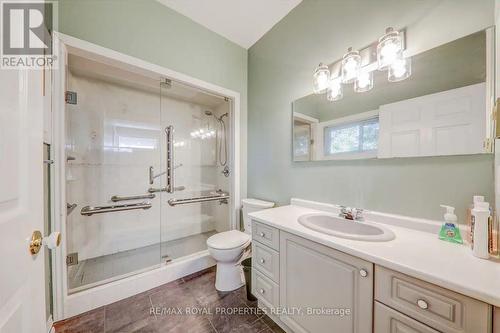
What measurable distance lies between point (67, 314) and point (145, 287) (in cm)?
51

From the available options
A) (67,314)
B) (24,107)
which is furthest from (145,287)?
(24,107)

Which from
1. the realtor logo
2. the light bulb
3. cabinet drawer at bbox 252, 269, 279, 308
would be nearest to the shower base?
cabinet drawer at bbox 252, 269, 279, 308

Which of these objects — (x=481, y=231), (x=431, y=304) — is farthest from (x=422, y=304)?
(x=481, y=231)

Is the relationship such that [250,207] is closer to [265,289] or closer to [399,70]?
[265,289]

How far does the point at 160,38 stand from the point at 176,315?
2399 millimetres

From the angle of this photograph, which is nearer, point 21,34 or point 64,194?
point 21,34

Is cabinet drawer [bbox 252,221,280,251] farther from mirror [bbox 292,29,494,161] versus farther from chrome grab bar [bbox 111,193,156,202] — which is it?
chrome grab bar [bbox 111,193,156,202]

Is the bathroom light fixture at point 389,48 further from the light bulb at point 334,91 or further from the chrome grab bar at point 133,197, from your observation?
the chrome grab bar at point 133,197

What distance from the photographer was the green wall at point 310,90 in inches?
38.4

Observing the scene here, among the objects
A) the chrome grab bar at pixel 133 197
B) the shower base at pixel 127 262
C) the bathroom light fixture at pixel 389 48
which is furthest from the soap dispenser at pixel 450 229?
the chrome grab bar at pixel 133 197

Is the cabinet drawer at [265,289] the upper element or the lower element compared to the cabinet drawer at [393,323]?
lower

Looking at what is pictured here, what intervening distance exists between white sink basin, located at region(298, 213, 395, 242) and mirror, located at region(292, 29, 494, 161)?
47cm

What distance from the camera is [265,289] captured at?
1342mm

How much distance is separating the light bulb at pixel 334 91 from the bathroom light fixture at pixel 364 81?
0.39 feet
